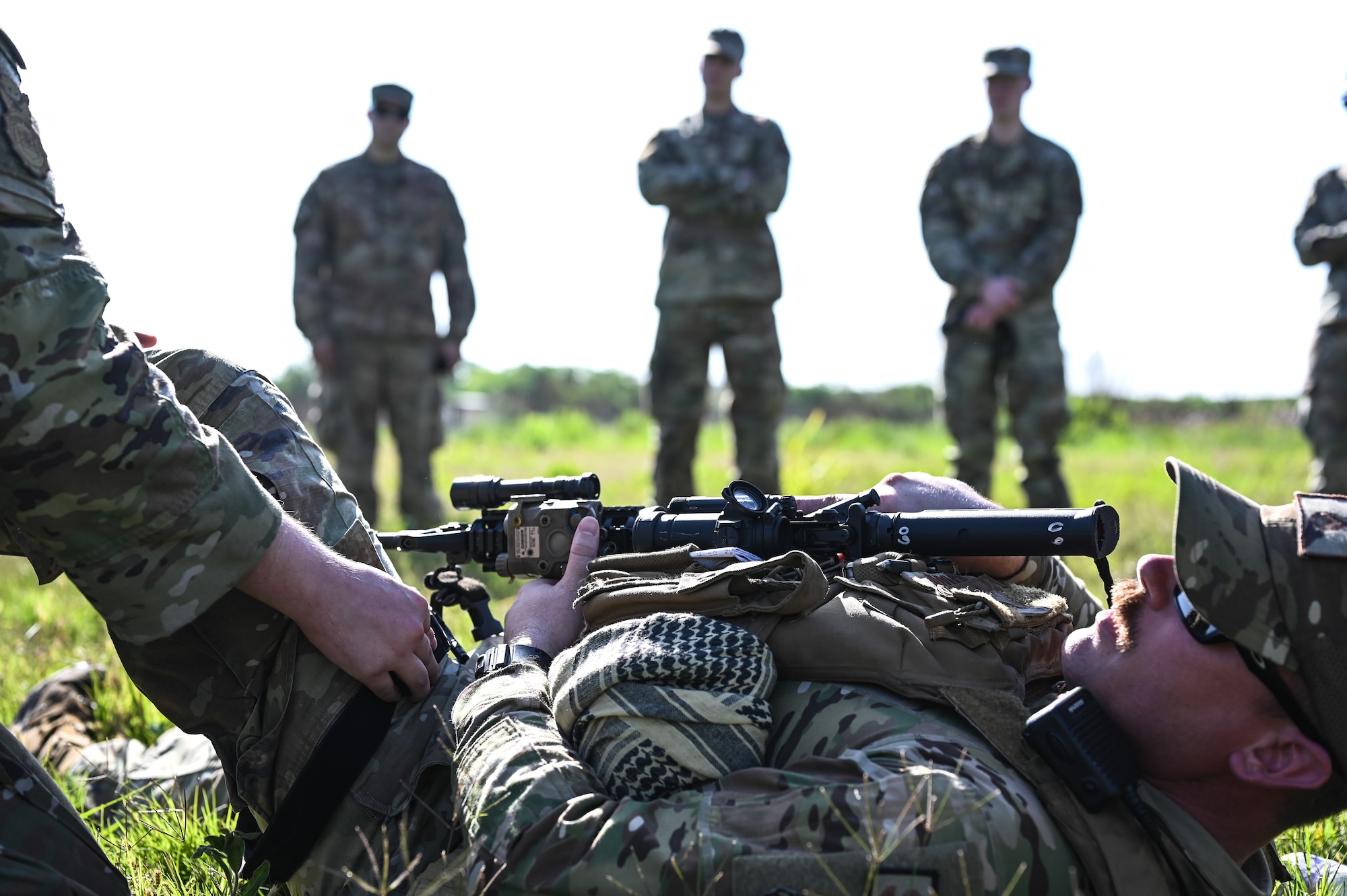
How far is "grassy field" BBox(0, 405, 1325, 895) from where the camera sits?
2846 millimetres

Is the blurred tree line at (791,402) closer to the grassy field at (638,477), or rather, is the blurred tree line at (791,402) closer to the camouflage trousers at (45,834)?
the grassy field at (638,477)

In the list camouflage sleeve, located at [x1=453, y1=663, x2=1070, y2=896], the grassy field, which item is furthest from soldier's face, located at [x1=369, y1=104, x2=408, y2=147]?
camouflage sleeve, located at [x1=453, y1=663, x2=1070, y2=896]

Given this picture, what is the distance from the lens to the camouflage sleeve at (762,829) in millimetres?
1677

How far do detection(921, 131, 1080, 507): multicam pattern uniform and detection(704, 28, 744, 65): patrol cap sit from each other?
1.63 meters

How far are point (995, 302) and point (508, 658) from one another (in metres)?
5.94

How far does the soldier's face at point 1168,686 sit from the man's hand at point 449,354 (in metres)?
7.07

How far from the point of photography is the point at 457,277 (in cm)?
864

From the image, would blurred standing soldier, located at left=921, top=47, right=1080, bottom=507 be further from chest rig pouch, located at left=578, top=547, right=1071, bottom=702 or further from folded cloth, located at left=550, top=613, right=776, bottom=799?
folded cloth, located at left=550, top=613, right=776, bottom=799

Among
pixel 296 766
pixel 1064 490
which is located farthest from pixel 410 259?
pixel 296 766

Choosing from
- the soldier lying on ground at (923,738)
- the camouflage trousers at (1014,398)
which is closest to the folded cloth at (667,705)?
the soldier lying on ground at (923,738)

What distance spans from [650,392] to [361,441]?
7.26ft

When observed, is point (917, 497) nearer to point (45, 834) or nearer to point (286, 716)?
point (286, 716)

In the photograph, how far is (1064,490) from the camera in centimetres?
771

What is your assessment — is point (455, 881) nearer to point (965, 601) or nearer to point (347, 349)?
point (965, 601)
